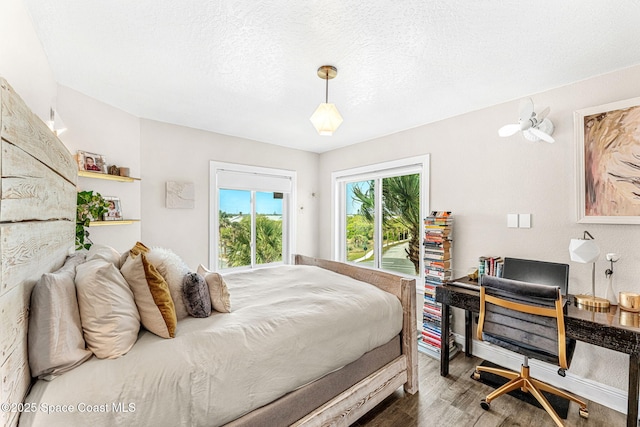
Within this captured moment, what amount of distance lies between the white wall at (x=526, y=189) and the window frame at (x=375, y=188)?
4.5 inches

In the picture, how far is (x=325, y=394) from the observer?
1.64m

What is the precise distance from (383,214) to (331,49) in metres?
2.55

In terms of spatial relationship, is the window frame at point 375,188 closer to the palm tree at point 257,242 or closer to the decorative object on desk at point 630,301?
the palm tree at point 257,242

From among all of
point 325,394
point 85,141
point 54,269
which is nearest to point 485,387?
point 325,394

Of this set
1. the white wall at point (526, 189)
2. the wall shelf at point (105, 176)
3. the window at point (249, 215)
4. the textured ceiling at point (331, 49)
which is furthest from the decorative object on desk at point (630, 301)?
the wall shelf at point (105, 176)

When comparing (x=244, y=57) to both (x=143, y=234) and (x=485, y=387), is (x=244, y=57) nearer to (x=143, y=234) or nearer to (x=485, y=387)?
(x=143, y=234)

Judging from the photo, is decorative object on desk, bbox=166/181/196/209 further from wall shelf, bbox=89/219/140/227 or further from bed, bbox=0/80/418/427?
bed, bbox=0/80/418/427

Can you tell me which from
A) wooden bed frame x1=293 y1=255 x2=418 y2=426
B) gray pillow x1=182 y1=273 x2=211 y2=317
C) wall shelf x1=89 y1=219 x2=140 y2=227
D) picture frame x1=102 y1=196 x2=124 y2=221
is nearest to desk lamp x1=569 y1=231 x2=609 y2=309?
wooden bed frame x1=293 y1=255 x2=418 y2=426

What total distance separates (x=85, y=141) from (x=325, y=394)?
3006 mm

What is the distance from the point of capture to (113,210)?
108 inches

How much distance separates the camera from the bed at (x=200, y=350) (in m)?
0.92

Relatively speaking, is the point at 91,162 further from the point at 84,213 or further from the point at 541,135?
the point at 541,135

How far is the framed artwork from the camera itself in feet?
6.54

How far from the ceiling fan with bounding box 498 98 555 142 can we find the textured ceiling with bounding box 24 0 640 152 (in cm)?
24
